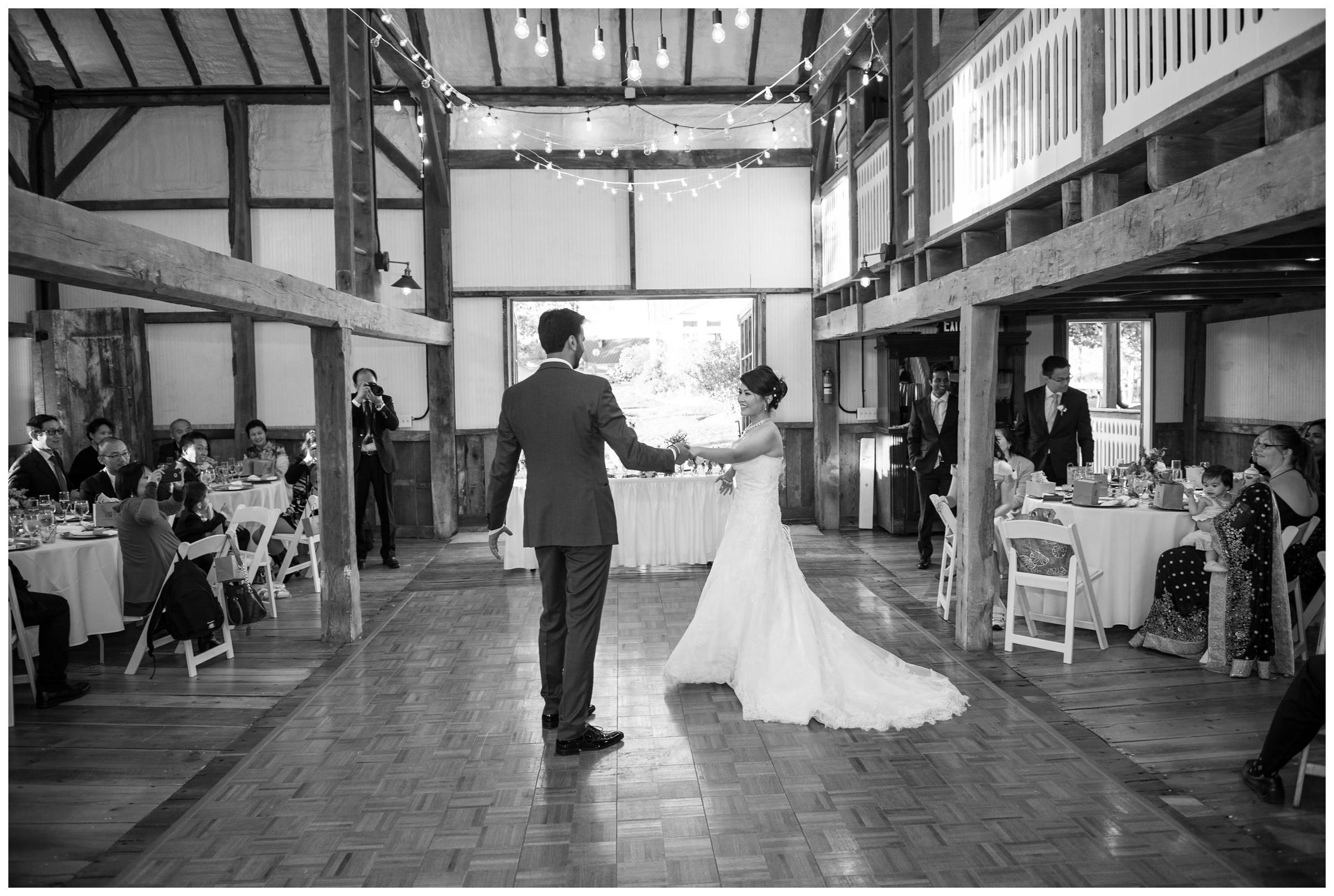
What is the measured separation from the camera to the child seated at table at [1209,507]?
5.26 metres

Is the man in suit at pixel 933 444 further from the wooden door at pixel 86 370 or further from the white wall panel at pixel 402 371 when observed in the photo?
the wooden door at pixel 86 370

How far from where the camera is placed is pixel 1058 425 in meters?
8.12

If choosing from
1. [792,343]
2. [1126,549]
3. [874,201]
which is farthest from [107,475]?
[1126,549]

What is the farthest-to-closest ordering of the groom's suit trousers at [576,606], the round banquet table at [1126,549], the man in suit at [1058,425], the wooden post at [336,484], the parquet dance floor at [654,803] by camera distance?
the man in suit at [1058,425]
the wooden post at [336,484]
the round banquet table at [1126,549]
the groom's suit trousers at [576,606]
the parquet dance floor at [654,803]

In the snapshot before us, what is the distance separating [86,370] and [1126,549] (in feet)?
33.5

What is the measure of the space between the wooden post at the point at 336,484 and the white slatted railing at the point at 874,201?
4222mm

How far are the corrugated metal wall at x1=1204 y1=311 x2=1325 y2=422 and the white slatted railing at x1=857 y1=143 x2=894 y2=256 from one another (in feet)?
12.3

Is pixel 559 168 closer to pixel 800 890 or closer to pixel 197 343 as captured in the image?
pixel 197 343

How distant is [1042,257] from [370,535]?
686 centimetres

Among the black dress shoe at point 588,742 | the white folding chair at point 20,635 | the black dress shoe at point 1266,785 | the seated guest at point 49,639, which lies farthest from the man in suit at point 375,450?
the black dress shoe at point 1266,785

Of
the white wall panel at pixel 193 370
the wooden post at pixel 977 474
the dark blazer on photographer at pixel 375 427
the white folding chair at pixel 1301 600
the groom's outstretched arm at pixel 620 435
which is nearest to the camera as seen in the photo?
the groom's outstretched arm at pixel 620 435

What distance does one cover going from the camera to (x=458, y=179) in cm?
1110

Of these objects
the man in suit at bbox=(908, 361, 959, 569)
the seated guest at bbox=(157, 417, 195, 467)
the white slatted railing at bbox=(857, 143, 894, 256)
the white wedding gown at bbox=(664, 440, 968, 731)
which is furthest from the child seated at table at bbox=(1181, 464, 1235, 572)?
the seated guest at bbox=(157, 417, 195, 467)

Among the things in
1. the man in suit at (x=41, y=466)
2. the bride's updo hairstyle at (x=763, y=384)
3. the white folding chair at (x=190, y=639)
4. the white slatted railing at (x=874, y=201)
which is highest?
the white slatted railing at (x=874, y=201)
